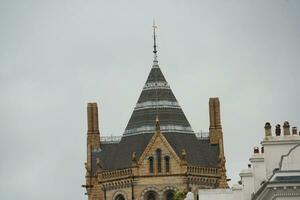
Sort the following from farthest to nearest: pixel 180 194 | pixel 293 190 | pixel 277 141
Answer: pixel 180 194 < pixel 277 141 < pixel 293 190

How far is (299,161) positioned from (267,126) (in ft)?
15.6

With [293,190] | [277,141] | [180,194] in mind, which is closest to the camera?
[293,190]

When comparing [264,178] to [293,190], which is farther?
[264,178]

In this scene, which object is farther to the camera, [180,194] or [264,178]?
[180,194]

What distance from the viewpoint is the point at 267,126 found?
11800cm

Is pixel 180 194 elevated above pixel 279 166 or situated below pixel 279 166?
above

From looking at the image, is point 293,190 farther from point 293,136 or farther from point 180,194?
point 180,194

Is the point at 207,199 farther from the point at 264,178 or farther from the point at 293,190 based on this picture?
the point at 293,190

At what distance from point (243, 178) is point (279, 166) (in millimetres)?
4915

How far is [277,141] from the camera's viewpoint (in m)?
118

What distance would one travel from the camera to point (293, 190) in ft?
359

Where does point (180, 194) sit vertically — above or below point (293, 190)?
above

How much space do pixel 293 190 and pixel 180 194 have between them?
77.7 metres

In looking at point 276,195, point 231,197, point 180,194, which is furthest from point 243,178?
point 180,194
